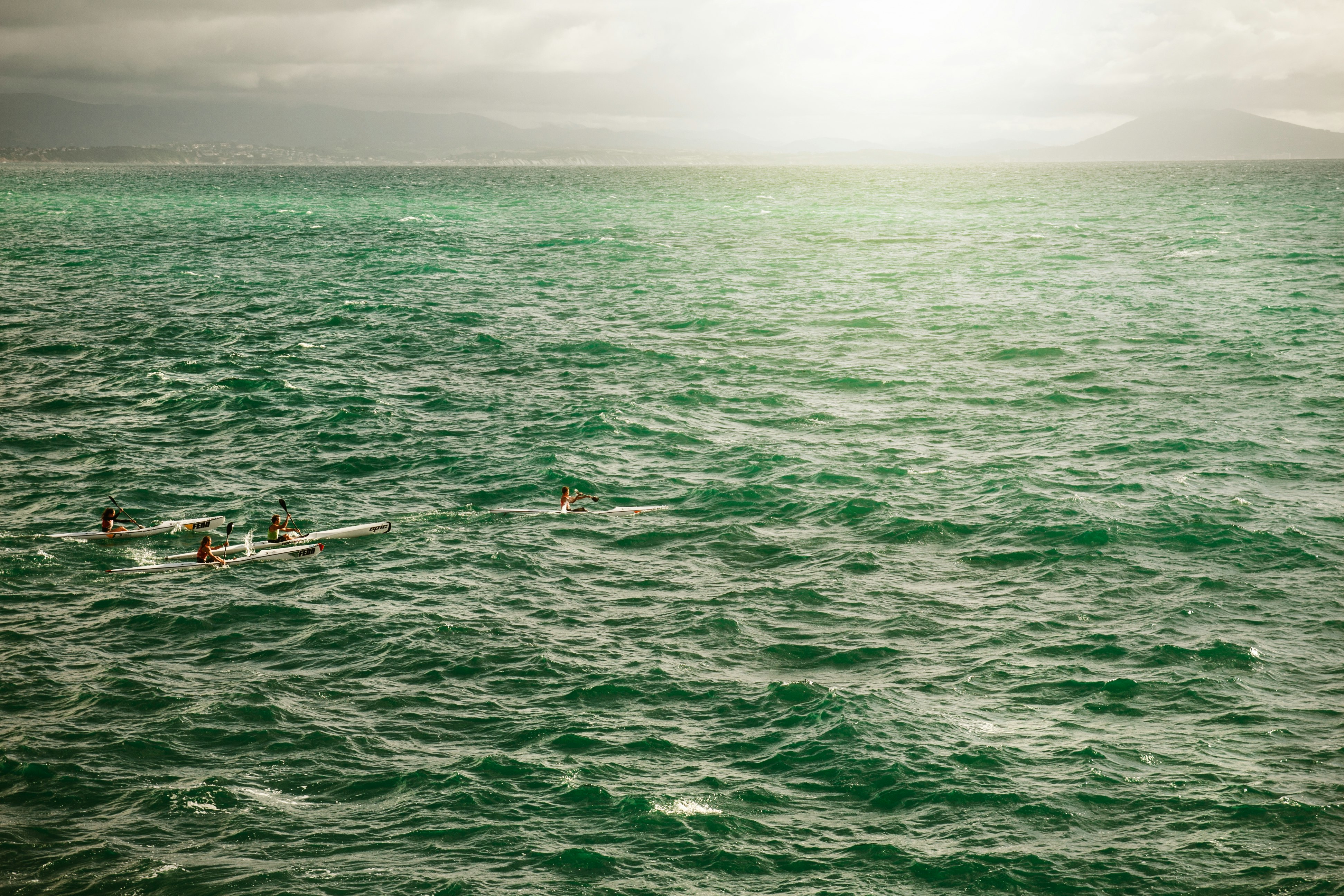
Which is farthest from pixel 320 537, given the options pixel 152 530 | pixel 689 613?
pixel 689 613

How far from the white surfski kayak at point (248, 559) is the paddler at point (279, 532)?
0.39m

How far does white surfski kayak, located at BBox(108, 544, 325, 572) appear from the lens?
1411 inches

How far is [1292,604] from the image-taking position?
32.1m

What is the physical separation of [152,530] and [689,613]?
897 inches

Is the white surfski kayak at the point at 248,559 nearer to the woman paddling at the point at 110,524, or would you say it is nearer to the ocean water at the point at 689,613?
the ocean water at the point at 689,613

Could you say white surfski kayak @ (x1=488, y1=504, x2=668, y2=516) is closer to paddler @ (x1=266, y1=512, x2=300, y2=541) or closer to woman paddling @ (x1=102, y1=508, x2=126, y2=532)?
paddler @ (x1=266, y1=512, x2=300, y2=541)

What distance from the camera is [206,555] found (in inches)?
1431

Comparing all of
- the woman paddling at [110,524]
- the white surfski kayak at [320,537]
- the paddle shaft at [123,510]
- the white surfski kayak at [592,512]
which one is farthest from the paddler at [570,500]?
the woman paddling at [110,524]

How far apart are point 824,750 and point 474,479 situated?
25316 millimetres

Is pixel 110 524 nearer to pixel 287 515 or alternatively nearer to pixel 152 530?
pixel 152 530

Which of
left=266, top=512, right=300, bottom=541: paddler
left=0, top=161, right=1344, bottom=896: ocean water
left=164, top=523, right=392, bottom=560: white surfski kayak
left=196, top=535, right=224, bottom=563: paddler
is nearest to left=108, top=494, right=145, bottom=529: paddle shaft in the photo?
left=0, top=161, right=1344, bottom=896: ocean water

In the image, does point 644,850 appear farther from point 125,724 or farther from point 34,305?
point 34,305

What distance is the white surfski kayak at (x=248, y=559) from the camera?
35.8m

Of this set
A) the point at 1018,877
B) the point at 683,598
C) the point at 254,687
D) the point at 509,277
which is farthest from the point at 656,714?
the point at 509,277
